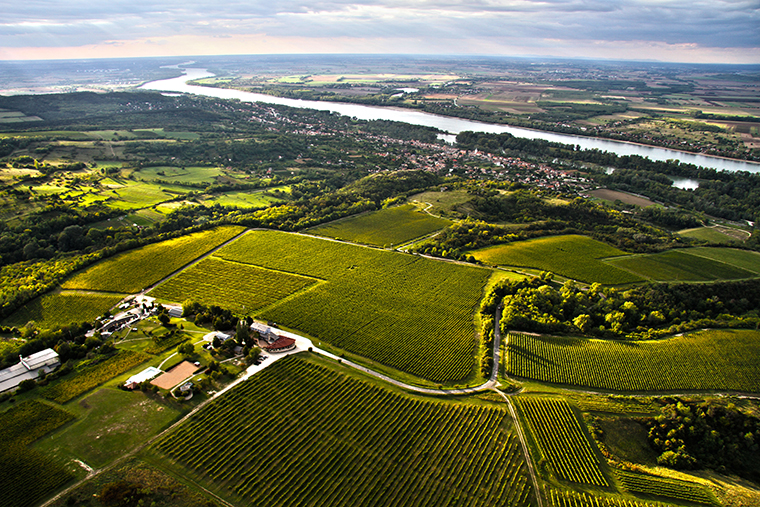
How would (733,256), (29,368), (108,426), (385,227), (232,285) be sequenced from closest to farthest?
(108,426) < (29,368) < (232,285) < (733,256) < (385,227)

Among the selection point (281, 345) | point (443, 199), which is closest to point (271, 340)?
point (281, 345)

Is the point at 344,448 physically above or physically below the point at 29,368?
below

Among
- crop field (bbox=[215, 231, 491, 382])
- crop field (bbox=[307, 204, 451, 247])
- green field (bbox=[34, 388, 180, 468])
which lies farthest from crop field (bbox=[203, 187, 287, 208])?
green field (bbox=[34, 388, 180, 468])

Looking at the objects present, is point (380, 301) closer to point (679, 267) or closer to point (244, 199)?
point (679, 267)

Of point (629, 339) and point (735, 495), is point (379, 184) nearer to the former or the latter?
point (629, 339)

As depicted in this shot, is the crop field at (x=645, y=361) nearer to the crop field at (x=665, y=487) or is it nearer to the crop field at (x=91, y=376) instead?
the crop field at (x=665, y=487)

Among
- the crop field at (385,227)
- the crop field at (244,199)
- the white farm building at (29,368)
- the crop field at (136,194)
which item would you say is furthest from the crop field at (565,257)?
the crop field at (136,194)
